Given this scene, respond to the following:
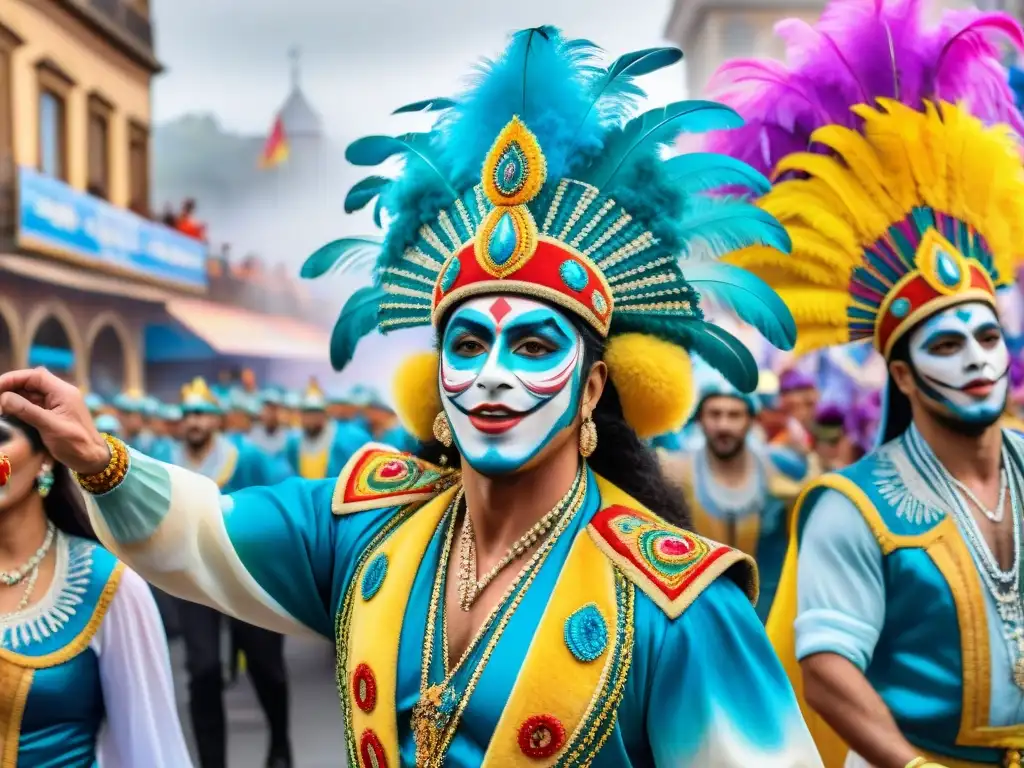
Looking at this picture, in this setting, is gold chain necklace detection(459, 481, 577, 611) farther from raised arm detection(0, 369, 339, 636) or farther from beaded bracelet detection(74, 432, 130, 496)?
beaded bracelet detection(74, 432, 130, 496)

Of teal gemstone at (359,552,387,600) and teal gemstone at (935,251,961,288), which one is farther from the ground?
teal gemstone at (935,251,961,288)

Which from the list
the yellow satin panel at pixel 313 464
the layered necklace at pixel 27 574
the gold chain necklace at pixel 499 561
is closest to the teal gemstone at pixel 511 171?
the gold chain necklace at pixel 499 561

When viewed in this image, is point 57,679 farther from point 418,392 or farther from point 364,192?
point 364,192

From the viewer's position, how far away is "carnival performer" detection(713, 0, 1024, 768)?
3.60 m

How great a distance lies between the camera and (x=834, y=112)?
413 centimetres

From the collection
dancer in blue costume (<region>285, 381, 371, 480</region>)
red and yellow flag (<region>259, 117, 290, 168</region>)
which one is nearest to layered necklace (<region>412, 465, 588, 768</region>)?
dancer in blue costume (<region>285, 381, 371, 480</region>)

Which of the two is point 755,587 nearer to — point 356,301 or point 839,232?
point 356,301

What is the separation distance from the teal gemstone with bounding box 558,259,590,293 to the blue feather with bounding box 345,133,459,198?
1.61 ft

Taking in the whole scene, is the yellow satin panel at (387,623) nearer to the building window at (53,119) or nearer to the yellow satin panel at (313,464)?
the yellow satin panel at (313,464)

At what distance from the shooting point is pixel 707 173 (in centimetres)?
296

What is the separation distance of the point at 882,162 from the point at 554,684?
222 cm

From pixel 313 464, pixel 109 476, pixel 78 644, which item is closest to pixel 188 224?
pixel 313 464

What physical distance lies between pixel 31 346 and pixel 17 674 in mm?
12999

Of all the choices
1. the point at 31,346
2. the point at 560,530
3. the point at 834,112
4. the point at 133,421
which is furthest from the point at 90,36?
the point at 560,530
